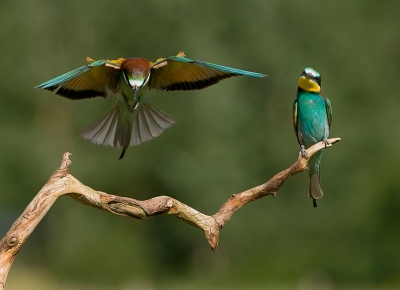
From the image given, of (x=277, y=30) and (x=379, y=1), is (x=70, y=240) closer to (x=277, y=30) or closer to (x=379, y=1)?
(x=277, y=30)

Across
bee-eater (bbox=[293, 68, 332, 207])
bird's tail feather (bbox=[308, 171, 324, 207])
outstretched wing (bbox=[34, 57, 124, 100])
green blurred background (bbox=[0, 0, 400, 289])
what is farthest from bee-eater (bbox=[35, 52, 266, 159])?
green blurred background (bbox=[0, 0, 400, 289])

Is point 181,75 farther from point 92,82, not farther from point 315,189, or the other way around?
point 315,189

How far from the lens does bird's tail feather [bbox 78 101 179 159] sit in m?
3.72

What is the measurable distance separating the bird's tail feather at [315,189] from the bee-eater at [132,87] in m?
0.72

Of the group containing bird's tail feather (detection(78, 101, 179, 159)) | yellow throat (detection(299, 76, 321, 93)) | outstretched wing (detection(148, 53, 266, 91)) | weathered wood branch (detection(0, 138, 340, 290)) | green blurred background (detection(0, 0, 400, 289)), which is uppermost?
green blurred background (detection(0, 0, 400, 289))

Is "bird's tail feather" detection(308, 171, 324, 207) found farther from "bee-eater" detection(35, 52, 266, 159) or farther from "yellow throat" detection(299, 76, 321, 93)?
"bee-eater" detection(35, 52, 266, 159)

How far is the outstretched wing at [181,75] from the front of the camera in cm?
363

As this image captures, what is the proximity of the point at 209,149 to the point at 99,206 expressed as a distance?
21.0ft

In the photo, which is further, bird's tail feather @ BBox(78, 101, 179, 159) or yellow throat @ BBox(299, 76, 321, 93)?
yellow throat @ BBox(299, 76, 321, 93)

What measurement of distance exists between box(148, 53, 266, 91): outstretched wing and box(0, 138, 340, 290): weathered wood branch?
2.62ft

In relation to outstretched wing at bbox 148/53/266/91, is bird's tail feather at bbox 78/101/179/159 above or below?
below

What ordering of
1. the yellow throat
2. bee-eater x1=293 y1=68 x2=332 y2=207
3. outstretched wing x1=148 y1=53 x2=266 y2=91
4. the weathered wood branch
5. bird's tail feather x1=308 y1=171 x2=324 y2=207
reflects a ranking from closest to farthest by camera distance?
1. the weathered wood branch
2. outstretched wing x1=148 y1=53 x2=266 y2=91
3. bird's tail feather x1=308 y1=171 x2=324 y2=207
4. bee-eater x1=293 y1=68 x2=332 y2=207
5. the yellow throat

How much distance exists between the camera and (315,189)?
3.80m

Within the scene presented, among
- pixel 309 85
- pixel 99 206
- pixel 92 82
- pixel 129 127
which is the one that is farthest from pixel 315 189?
pixel 99 206
